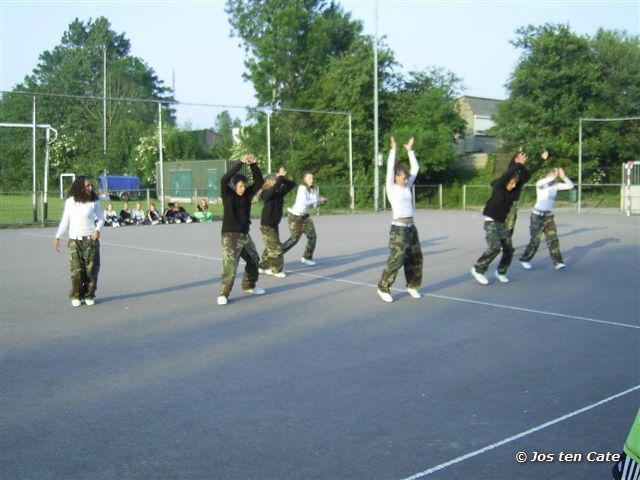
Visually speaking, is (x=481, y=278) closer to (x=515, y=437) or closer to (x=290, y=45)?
(x=515, y=437)

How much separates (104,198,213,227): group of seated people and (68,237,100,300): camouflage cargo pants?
16.7 m

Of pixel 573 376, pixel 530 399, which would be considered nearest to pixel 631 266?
pixel 573 376

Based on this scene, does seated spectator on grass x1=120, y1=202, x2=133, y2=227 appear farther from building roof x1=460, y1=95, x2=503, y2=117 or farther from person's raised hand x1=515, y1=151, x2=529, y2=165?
building roof x1=460, y1=95, x2=503, y2=117

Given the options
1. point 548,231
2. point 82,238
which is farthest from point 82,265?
point 548,231

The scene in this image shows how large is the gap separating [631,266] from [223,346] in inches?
365

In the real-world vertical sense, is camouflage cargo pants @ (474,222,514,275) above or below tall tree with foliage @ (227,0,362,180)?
below

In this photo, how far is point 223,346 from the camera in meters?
7.17

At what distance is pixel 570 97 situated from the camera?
39562 millimetres

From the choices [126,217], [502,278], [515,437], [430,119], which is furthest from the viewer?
[430,119]

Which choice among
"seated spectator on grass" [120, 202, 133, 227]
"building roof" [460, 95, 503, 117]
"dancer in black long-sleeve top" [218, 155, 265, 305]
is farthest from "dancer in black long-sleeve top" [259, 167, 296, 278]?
"building roof" [460, 95, 503, 117]

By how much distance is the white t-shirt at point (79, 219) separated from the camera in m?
9.49

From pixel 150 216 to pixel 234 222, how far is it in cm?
1880

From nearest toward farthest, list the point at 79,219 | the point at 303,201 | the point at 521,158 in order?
the point at 79,219
the point at 521,158
the point at 303,201

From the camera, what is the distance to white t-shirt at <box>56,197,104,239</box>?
9492 millimetres
